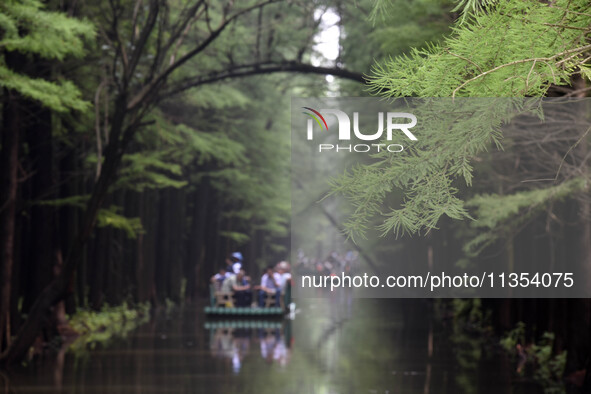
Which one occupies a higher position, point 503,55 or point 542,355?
point 503,55

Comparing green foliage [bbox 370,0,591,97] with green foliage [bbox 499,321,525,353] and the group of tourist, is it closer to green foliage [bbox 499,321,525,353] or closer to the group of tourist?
green foliage [bbox 499,321,525,353]

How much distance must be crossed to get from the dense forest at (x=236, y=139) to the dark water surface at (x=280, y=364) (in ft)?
4.71

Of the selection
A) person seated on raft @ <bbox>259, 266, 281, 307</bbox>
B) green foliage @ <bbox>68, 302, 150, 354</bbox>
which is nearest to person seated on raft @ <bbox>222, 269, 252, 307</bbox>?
person seated on raft @ <bbox>259, 266, 281, 307</bbox>

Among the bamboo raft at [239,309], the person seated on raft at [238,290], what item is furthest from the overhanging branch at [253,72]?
the person seated on raft at [238,290]

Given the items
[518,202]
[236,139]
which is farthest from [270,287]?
[518,202]

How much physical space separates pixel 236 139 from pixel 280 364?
26326 mm

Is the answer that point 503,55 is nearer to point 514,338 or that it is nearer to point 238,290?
point 514,338

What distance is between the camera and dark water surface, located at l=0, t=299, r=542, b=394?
1741 centimetres

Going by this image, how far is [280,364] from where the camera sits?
21.0m

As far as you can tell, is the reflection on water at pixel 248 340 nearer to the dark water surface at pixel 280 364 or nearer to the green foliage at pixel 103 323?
the dark water surface at pixel 280 364

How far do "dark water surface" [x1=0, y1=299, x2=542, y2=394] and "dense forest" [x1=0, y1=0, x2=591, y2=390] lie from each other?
1.43 m

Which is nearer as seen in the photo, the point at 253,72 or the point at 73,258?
the point at 73,258

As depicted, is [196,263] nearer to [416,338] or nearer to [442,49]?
[416,338]

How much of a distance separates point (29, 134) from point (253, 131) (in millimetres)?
24492
